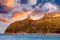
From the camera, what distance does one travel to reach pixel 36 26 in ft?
22.4

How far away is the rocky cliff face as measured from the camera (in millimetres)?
6730

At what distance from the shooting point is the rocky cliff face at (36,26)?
6.73 m

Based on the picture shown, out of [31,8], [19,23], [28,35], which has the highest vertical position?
[31,8]

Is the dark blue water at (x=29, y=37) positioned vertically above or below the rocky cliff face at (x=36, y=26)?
below

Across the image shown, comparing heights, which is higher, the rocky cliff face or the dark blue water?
the rocky cliff face

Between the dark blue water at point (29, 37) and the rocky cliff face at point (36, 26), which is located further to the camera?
the rocky cliff face at point (36, 26)

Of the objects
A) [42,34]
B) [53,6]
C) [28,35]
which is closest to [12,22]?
[28,35]

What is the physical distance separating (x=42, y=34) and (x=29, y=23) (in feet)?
2.12

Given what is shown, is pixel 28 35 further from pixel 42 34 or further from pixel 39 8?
pixel 39 8

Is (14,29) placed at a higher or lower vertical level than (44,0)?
lower

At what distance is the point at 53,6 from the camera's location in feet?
22.2

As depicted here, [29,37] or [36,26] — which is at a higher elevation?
[36,26]

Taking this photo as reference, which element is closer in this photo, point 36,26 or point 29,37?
point 29,37

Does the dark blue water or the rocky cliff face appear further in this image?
the rocky cliff face
